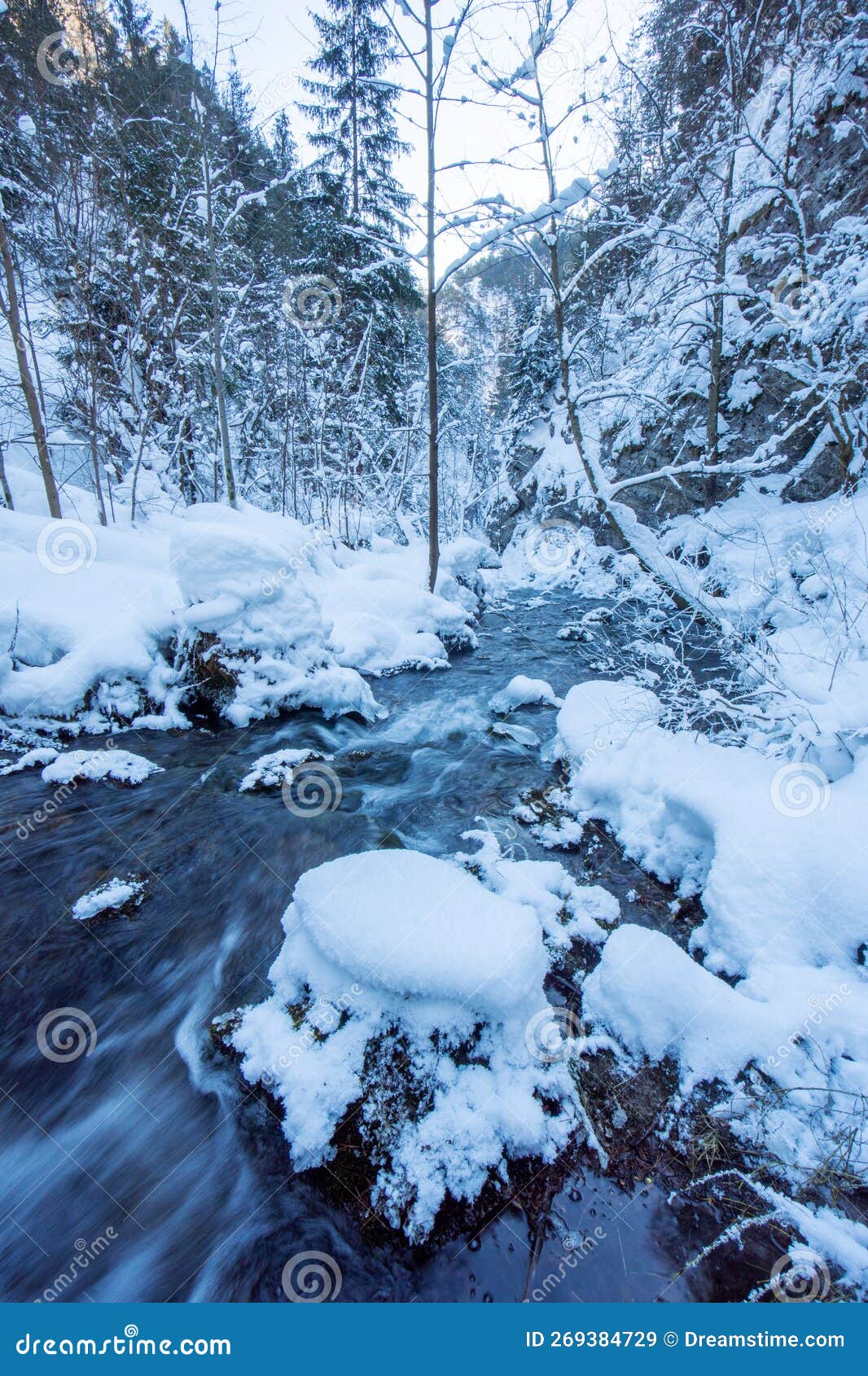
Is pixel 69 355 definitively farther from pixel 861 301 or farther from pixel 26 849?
pixel 861 301

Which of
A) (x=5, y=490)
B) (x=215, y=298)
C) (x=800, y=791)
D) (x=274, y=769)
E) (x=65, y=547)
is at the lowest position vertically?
(x=274, y=769)

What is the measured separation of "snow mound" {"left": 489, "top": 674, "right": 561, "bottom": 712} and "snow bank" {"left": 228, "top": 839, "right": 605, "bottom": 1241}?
3.95m

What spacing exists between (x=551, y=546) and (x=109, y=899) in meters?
19.6

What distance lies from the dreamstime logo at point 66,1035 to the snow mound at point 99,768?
2.21m

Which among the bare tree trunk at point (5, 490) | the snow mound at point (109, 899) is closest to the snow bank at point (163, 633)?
the bare tree trunk at point (5, 490)

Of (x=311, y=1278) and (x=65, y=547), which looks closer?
(x=311, y=1278)

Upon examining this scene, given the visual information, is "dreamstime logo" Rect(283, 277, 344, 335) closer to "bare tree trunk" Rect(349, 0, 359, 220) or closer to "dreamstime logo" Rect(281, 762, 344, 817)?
"bare tree trunk" Rect(349, 0, 359, 220)

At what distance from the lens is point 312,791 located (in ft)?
15.3

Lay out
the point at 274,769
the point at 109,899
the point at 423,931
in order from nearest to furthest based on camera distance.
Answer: the point at 423,931 < the point at 109,899 < the point at 274,769

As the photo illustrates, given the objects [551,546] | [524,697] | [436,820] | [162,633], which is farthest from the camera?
[551,546]

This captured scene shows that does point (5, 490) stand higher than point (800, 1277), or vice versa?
point (5, 490)

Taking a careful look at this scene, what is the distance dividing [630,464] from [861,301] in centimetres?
976

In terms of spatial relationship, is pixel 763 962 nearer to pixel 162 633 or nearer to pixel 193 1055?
pixel 193 1055

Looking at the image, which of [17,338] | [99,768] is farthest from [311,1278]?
[17,338]
